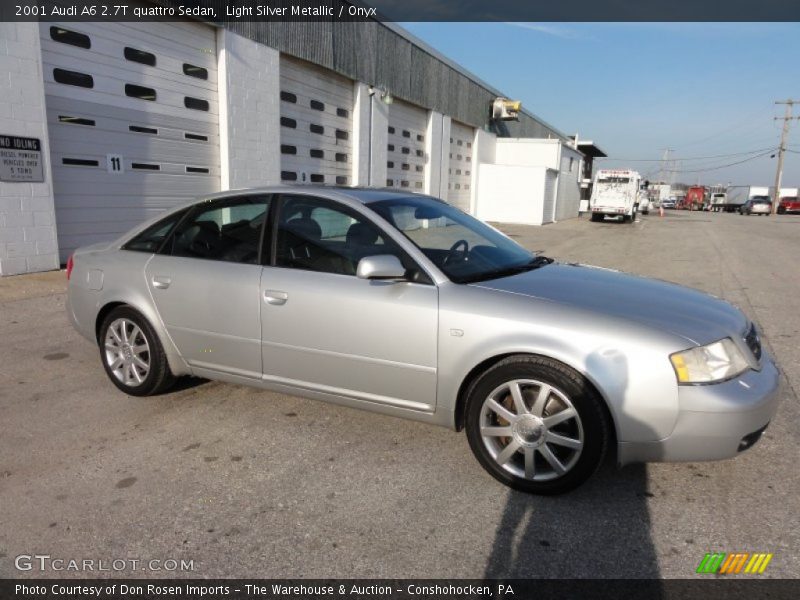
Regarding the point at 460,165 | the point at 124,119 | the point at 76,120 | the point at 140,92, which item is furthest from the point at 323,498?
the point at 460,165

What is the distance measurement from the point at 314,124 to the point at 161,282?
11.1m

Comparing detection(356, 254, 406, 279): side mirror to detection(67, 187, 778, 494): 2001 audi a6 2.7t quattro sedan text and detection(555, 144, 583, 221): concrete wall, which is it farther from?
detection(555, 144, 583, 221): concrete wall

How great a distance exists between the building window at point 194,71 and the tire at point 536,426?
9.85 metres

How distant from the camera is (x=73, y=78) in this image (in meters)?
8.84

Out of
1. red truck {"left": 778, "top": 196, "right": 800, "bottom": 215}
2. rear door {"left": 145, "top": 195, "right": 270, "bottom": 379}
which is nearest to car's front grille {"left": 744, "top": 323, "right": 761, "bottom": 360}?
rear door {"left": 145, "top": 195, "right": 270, "bottom": 379}

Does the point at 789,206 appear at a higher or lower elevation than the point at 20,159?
lower

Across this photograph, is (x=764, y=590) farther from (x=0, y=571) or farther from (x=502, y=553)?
(x=0, y=571)

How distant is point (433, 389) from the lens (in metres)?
3.16

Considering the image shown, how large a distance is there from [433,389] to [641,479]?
1.22 meters

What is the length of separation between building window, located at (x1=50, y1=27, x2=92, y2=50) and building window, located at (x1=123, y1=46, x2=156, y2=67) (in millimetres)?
680

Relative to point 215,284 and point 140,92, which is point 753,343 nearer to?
point 215,284

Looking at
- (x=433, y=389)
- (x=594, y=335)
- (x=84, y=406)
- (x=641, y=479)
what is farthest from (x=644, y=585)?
(x=84, y=406)

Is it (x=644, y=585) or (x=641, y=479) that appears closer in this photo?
(x=644, y=585)

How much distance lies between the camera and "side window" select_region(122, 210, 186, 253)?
4180 mm
